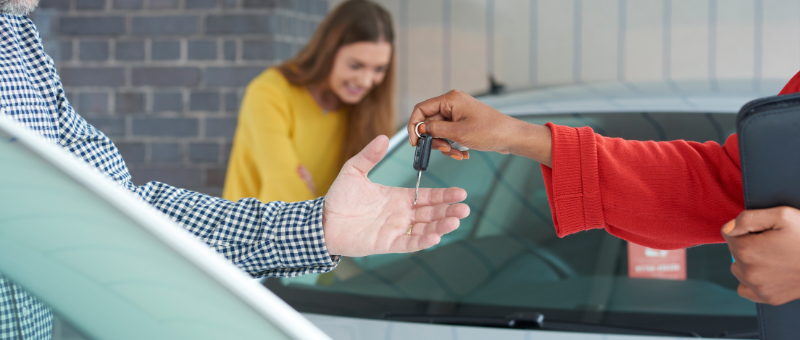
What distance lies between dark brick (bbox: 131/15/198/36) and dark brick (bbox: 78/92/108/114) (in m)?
0.42

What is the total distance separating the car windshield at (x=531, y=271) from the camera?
1.17m

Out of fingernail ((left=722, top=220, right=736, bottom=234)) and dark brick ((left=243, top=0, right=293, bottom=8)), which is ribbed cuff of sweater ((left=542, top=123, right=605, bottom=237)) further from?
dark brick ((left=243, top=0, right=293, bottom=8))

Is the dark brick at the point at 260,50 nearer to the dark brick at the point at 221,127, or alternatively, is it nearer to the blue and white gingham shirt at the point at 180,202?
the dark brick at the point at 221,127

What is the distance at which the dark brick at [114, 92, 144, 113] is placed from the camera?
10.0ft

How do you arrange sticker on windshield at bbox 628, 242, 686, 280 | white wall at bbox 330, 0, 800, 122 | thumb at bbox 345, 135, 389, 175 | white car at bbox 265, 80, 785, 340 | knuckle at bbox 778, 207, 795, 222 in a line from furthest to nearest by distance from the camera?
white wall at bbox 330, 0, 800, 122 → sticker on windshield at bbox 628, 242, 686, 280 → white car at bbox 265, 80, 785, 340 → thumb at bbox 345, 135, 389, 175 → knuckle at bbox 778, 207, 795, 222

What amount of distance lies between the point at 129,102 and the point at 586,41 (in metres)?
2.83

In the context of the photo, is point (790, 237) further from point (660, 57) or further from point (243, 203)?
point (660, 57)

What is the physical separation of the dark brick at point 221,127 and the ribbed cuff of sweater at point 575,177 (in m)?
2.36

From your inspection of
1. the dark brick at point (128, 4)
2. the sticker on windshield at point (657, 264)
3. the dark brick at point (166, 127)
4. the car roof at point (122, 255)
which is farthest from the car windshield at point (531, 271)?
the dark brick at point (128, 4)

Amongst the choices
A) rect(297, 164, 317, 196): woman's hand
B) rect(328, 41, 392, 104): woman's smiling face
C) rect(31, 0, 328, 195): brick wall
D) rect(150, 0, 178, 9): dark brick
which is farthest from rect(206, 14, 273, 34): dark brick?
rect(297, 164, 317, 196): woman's hand

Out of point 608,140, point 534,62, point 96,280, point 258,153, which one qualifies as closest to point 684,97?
point 608,140

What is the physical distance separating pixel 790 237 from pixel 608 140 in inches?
14.7

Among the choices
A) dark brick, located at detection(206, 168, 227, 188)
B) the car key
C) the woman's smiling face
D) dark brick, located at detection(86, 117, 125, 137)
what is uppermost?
the woman's smiling face

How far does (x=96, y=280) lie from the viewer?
53cm
